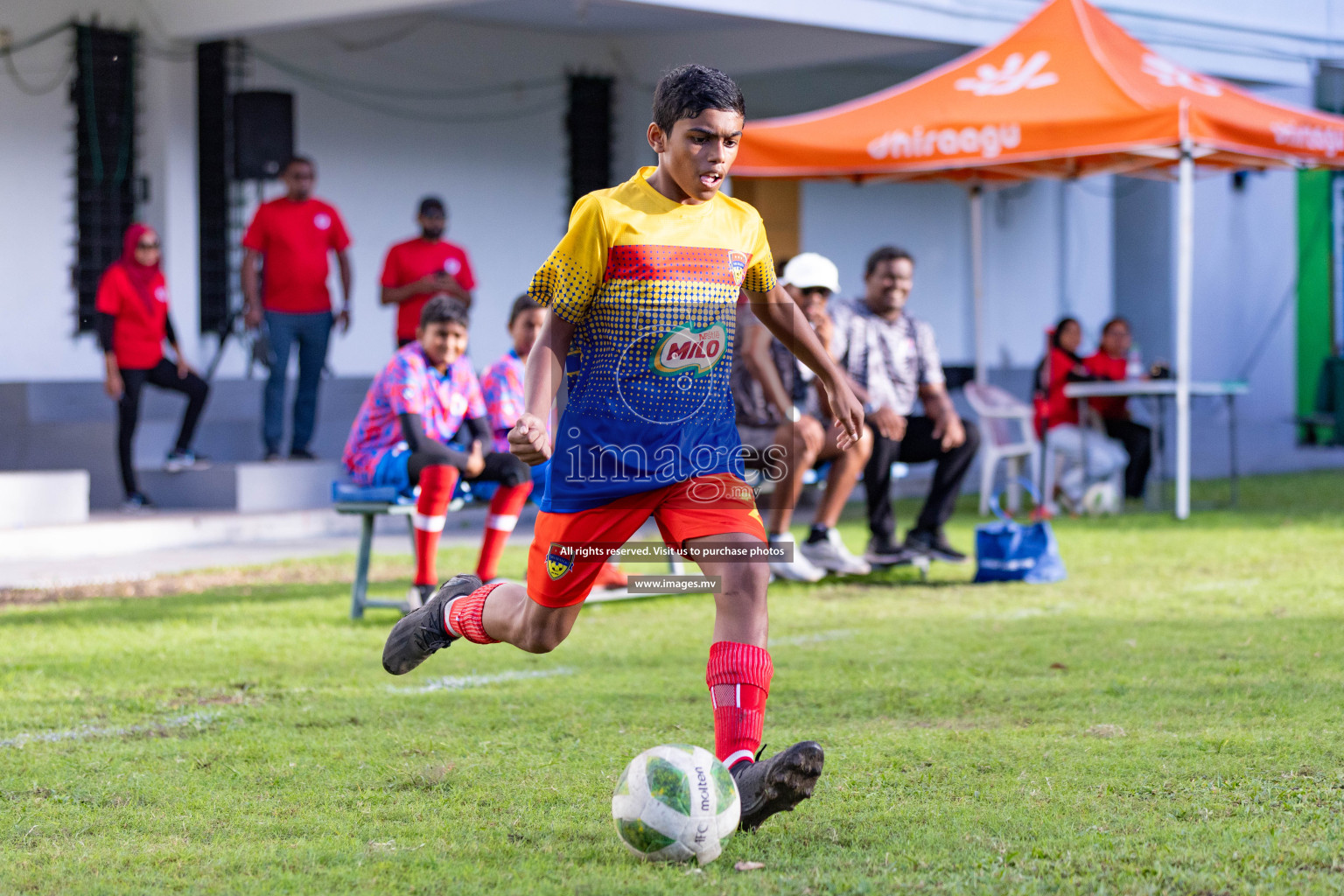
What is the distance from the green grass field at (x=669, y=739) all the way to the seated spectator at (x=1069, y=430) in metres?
4.34

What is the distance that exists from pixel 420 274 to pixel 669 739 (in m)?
7.63

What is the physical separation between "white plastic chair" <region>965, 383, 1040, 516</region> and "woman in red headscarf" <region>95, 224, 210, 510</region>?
5.65 m

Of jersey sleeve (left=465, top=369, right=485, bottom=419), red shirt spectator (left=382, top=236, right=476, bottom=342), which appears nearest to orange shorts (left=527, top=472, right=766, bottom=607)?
jersey sleeve (left=465, top=369, right=485, bottom=419)

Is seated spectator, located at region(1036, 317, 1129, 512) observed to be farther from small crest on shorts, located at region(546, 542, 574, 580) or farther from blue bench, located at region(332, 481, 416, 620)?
small crest on shorts, located at region(546, 542, 574, 580)

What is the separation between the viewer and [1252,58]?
680 inches

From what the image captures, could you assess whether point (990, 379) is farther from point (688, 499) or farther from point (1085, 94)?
point (688, 499)

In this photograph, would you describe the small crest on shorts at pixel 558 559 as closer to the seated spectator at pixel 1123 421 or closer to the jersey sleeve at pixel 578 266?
the jersey sleeve at pixel 578 266

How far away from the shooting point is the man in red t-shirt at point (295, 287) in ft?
37.3

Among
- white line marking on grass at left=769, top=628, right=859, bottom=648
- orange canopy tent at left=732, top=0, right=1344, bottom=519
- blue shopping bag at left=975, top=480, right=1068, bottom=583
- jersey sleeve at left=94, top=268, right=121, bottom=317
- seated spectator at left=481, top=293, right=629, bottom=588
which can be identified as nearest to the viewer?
white line marking on grass at left=769, top=628, right=859, bottom=648

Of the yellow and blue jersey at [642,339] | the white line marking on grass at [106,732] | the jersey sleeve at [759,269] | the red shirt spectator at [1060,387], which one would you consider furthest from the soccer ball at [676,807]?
the red shirt spectator at [1060,387]

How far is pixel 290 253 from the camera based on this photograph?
11.4 m

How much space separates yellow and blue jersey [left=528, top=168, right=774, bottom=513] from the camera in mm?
3705

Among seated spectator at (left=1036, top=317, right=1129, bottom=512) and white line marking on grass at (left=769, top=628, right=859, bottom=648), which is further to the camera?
seated spectator at (left=1036, top=317, right=1129, bottom=512)

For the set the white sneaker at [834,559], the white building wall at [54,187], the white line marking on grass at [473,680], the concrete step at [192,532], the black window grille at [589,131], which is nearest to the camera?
the white line marking on grass at [473,680]
